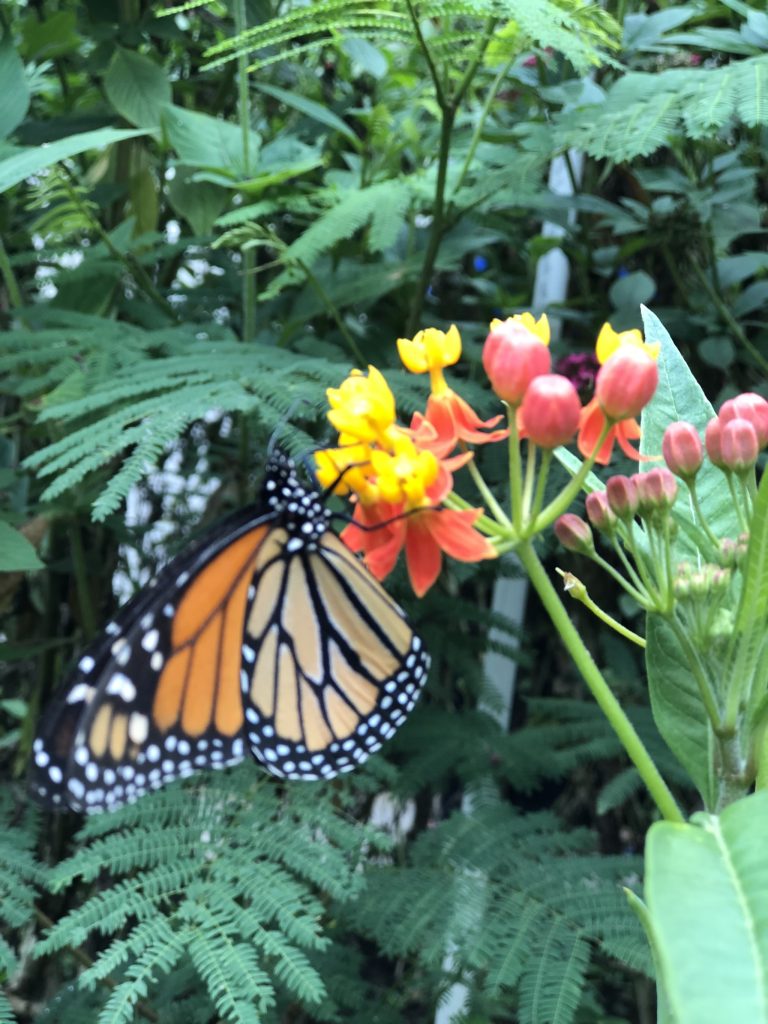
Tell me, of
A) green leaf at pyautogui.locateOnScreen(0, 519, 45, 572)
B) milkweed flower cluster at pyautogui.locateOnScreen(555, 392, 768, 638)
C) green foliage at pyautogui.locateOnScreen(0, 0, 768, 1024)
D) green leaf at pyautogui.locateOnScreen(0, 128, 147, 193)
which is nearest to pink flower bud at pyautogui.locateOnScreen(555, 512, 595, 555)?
milkweed flower cluster at pyautogui.locateOnScreen(555, 392, 768, 638)

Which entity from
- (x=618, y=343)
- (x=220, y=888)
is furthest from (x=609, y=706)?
(x=220, y=888)

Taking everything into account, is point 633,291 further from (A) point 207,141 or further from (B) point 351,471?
(B) point 351,471

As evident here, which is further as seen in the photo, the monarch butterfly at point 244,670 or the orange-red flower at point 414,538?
the monarch butterfly at point 244,670

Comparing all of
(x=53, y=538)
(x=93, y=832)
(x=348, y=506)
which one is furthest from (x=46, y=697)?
(x=348, y=506)

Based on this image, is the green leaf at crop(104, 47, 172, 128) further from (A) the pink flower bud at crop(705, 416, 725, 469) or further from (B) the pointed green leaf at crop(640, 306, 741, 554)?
(A) the pink flower bud at crop(705, 416, 725, 469)

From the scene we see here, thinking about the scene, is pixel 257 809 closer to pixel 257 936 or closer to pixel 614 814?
pixel 257 936

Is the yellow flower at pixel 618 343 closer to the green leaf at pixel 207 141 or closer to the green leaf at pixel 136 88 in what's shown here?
the green leaf at pixel 207 141

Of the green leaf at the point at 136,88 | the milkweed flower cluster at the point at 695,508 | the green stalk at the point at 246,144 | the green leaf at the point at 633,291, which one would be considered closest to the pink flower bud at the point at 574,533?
the milkweed flower cluster at the point at 695,508
